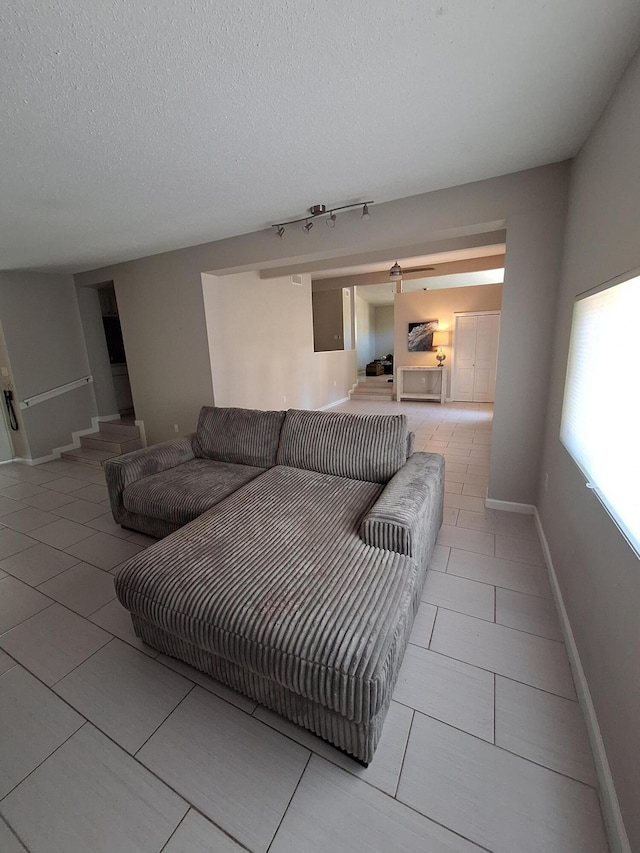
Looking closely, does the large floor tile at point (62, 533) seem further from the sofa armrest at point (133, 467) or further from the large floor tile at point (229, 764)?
the large floor tile at point (229, 764)

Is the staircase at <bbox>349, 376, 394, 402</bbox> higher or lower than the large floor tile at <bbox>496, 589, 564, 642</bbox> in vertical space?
higher

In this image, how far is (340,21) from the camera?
1073 millimetres

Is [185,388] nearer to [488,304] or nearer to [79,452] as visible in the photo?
[79,452]

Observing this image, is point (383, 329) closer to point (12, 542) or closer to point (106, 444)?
point (106, 444)

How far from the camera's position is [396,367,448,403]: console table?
7.64 metres

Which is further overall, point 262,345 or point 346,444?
point 262,345

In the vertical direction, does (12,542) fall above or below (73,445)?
below

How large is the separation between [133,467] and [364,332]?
375 inches

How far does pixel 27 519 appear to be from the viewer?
2.99 m

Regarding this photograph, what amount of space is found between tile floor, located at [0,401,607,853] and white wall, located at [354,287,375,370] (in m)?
9.09

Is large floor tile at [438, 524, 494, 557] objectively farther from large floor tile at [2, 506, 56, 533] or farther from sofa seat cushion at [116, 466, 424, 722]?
large floor tile at [2, 506, 56, 533]

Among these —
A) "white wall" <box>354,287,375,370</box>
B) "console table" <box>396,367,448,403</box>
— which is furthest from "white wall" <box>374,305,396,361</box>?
"console table" <box>396,367,448,403</box>

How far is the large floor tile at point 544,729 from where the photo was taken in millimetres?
1137

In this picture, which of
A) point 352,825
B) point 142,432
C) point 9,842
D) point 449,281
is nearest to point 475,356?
point 449,281
